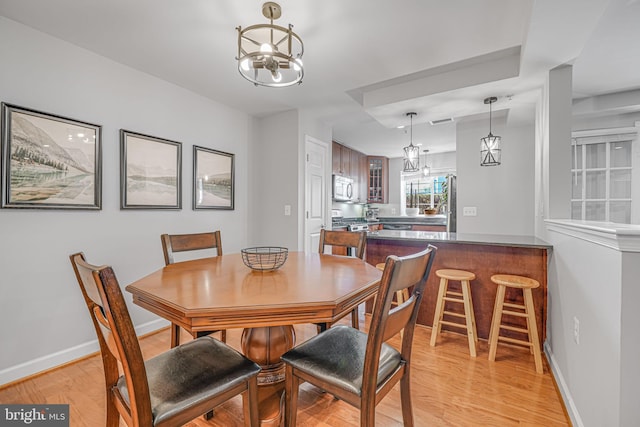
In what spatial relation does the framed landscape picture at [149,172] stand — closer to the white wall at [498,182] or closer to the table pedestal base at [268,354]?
the table pedestal base at [268,354]

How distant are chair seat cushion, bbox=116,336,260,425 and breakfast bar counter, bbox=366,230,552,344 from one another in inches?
78.7

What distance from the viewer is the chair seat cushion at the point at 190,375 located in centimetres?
93

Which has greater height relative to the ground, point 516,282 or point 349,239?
point 349,239

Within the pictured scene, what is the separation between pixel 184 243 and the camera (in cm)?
196

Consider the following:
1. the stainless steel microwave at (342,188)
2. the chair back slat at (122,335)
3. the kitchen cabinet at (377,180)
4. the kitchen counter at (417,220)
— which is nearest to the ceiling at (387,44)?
the chair back slat at (122,335)

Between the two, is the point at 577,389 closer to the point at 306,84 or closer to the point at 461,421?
the point at 461,421

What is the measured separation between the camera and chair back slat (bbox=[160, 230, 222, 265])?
1.83 meters

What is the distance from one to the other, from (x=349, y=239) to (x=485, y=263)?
4.30 ft

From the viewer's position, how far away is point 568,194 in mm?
2186

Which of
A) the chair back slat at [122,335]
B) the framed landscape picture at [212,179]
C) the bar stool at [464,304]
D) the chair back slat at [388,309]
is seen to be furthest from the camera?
the framed landscape picture at [212,179]

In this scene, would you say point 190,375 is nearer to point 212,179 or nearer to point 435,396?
point 435,396

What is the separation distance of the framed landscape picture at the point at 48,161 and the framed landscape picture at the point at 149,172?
0.20 m

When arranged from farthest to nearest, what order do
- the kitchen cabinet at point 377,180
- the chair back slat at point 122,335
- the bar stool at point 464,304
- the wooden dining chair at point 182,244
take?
the kitchen cabinet at point 377,180
the bar stool at point 464,304
the wooden dining chair at point 182,244
the chair back slat at point 122,335

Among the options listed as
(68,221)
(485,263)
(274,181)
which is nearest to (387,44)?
(485,263)
